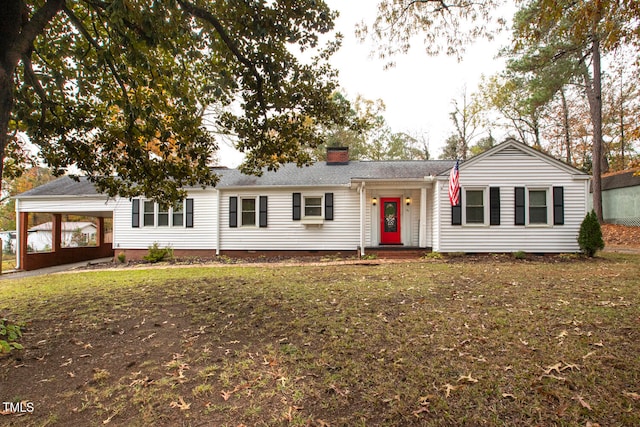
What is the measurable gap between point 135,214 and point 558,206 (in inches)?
642

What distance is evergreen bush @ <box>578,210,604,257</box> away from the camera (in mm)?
10172

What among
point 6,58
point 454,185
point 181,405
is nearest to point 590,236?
point 454,185

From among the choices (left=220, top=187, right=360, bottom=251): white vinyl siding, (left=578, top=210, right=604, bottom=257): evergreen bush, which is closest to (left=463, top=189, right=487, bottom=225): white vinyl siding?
(left=578, top=210, right=604, bottom=257): evergreen bush

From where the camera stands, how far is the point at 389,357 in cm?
318

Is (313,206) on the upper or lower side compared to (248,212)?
upper

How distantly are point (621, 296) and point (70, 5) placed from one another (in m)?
10.3

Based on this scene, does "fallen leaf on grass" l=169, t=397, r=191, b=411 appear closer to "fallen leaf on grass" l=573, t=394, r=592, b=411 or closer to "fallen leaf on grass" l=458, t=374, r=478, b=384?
"fallen leaf on grass" l=458, t=374, r=478, b=384

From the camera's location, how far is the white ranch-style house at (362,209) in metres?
11.0

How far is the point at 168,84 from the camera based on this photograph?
554 centimetres

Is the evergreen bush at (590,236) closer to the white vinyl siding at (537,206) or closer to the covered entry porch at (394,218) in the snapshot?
the white vinyl siding at (537,206)

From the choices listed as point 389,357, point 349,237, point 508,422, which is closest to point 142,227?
point 349,237

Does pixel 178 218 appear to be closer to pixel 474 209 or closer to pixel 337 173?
pixel 337 173

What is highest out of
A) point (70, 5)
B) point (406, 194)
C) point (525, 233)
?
point (70, 5)

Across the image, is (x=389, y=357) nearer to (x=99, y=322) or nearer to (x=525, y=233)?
(x=99, y=322)
